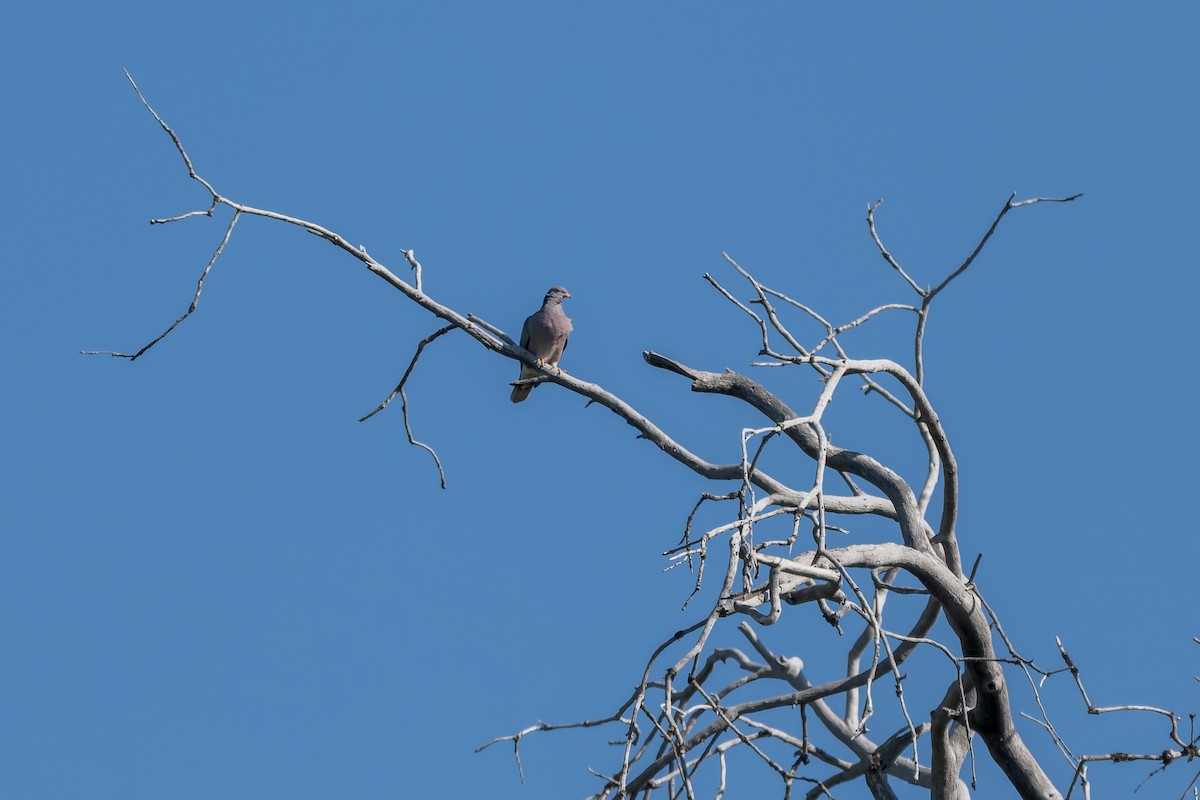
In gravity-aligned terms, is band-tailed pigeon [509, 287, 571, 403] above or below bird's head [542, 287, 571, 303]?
below

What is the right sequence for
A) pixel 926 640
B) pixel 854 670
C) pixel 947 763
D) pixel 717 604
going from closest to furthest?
1. pixel 717 604
2. pixel 926 640
3. pixel 947 763
4. pixel 854 670

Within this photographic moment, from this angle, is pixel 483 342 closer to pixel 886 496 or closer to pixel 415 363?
pixel 415 363

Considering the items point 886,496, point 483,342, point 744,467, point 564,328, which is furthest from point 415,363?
point 564,328

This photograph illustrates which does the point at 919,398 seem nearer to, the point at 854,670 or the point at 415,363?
the point at 415,363

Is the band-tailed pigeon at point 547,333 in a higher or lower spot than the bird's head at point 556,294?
lower

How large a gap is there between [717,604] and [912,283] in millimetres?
2267

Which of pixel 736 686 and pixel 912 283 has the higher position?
pixel 912 283

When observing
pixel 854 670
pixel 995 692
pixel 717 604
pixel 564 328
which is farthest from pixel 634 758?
pixel 564 328

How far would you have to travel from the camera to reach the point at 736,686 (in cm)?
679

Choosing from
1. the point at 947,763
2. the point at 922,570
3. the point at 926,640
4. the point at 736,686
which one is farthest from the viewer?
the point at 736,686

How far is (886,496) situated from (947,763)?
42.4 inches

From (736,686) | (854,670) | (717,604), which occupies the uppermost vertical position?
(854,670)

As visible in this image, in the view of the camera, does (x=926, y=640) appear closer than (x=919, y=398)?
Yes

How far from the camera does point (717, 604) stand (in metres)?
3.70
